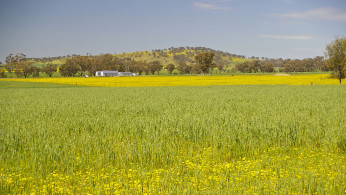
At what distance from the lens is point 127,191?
5230 millimetres

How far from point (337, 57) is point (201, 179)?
202ft

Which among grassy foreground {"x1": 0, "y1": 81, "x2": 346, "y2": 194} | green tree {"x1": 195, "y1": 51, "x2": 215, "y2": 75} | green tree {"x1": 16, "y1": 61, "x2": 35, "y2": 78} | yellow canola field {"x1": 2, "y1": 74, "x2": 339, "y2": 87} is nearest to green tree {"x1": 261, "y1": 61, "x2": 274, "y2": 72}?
green tree {"x1": 195, "y1": 51, "x2": 215, "y2": 75}

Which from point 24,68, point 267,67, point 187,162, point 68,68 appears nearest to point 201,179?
point 187,162

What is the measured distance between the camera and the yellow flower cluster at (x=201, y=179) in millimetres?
5387

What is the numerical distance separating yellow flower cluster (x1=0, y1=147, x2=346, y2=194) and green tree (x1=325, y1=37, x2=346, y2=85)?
189 feet

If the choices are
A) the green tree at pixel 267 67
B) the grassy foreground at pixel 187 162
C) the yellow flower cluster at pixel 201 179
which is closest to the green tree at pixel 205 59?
the green tree at pixel 267 67

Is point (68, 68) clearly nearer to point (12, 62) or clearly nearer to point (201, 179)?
point (12, 62)

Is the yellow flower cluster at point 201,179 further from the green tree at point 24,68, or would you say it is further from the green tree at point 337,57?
the green tree at point 24,68

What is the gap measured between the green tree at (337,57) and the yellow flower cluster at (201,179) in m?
57.7

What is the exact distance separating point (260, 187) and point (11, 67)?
595ft

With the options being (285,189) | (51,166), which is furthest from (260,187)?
(51,166)

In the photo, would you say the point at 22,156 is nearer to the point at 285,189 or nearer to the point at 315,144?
the point at 285,189

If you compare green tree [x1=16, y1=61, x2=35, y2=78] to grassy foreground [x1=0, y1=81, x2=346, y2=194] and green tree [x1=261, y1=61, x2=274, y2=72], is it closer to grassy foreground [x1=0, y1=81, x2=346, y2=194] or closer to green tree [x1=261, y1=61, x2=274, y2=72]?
green tree [x1=261, y1=61, x2=274, y2=72]

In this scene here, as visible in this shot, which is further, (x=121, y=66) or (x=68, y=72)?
(x=121, y=66)
